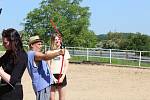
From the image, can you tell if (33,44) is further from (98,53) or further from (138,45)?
(138,45)

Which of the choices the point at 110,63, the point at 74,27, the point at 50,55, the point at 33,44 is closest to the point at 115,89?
the point at 33,44

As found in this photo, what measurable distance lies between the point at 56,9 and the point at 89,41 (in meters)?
3.73

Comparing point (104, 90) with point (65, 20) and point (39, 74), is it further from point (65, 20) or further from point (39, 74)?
point (65, 20)

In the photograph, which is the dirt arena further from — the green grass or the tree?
the tree

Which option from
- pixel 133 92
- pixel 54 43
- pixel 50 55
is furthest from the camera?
pixel 133 92

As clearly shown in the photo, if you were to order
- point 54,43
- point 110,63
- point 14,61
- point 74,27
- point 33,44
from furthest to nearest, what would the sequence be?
point 74,27 < point 110,63 < point 54,43 < point 33,44 < point 14,61

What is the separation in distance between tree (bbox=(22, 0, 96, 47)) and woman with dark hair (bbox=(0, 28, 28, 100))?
28.3m

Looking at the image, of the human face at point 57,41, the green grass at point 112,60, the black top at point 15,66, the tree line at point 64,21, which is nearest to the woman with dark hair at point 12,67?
the black top at point 15,66

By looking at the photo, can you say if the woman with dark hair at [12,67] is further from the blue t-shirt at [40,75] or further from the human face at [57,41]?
the human face at [57,41]

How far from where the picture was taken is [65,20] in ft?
111

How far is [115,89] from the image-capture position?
13.2 metres

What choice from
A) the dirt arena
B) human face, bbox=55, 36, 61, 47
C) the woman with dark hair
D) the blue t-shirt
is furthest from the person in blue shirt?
the dirt arena

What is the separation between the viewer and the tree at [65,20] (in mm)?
33312

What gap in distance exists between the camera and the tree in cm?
3331
